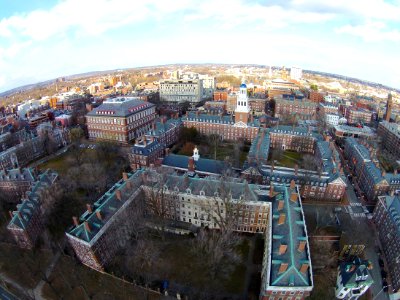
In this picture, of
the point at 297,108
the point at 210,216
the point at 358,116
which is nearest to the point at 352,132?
the point at 358,116

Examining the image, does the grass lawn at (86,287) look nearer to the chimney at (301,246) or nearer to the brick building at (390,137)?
the chimney at (301,246)

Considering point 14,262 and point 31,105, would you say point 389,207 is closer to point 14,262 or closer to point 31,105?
point 14,262

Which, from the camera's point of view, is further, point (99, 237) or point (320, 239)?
point (320, 239)

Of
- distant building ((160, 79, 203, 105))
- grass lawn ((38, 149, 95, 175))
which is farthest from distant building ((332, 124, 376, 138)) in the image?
grass lawn ((38, 149, 95, 175))

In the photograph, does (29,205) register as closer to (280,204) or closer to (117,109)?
(280,204)

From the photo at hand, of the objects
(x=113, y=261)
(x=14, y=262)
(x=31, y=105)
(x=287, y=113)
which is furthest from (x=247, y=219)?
(x=31, y=105)

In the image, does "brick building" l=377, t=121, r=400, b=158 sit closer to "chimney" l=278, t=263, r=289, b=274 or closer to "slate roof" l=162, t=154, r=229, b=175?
"slate roof" l=162, t=154, r=229, b=175
